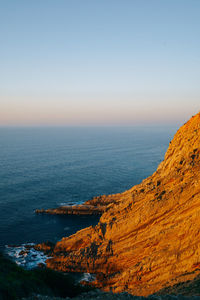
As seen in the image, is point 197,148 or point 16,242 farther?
point 16,242

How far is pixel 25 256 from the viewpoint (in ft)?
147

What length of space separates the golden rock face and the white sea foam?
10.2ft

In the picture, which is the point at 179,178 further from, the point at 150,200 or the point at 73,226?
the point at 73,226

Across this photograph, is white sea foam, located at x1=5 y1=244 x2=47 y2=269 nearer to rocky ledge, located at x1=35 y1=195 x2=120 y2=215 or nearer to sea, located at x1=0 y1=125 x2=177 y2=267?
sea, located at x1=0 y1=125 x2=177 y2=267

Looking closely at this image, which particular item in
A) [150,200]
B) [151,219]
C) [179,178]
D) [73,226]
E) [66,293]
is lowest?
[73,226]

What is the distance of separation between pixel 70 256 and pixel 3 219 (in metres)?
29.2

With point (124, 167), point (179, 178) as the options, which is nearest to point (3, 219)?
point (179, 178)

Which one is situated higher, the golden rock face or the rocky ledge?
the golden rock face

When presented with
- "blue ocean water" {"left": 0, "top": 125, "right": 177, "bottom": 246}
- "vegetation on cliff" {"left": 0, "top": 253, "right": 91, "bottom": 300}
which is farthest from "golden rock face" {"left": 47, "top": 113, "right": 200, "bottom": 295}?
"blue ocean water" {"left": 0, "top": 125, "right": 177, "bottom": 246}

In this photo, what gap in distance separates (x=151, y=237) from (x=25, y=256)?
28.8 metres

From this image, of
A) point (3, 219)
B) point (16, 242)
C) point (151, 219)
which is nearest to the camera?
point (151, 219)

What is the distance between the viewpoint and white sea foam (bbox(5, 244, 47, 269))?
140 ft

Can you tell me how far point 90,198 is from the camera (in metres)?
77.9

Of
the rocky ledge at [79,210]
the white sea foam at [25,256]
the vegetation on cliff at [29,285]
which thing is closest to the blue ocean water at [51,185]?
the rocky ledge at [79,210]
